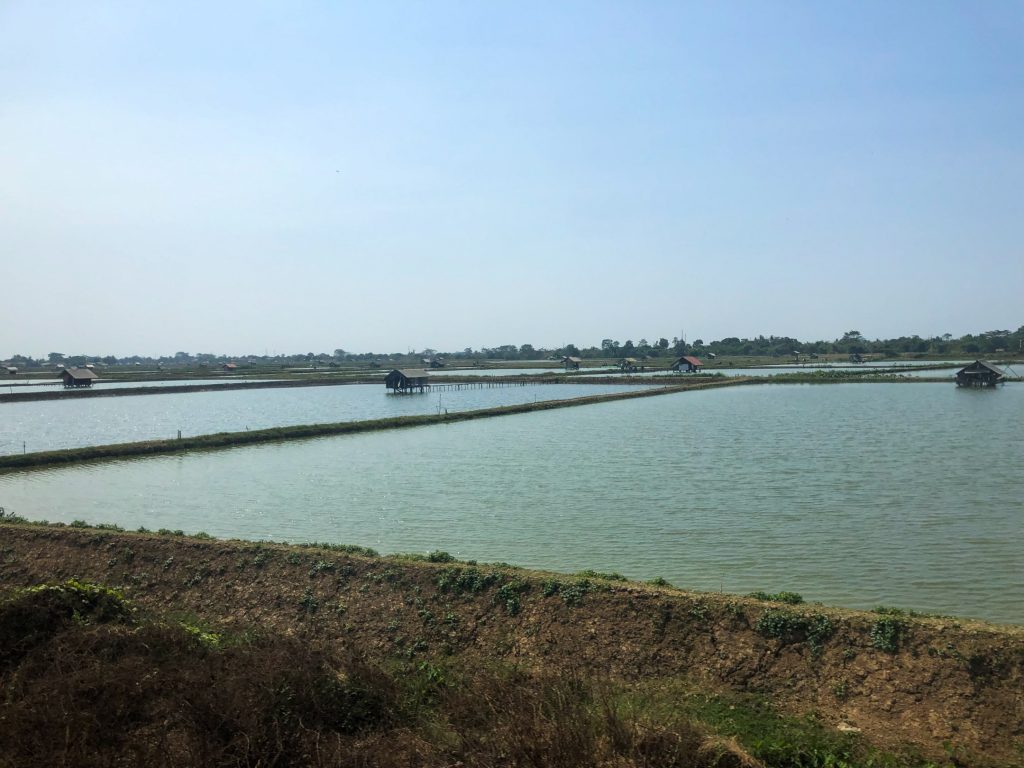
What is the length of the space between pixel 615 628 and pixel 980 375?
1965 inches

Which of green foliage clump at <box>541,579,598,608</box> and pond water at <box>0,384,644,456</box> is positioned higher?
pond water at <box>0,384,644,456</box>

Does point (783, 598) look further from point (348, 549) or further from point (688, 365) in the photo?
point (688, 365)

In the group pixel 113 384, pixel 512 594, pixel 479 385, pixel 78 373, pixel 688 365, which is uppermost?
pixel 78 373

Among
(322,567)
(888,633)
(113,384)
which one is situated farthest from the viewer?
(113,384)

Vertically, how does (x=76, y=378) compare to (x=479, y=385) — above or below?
above

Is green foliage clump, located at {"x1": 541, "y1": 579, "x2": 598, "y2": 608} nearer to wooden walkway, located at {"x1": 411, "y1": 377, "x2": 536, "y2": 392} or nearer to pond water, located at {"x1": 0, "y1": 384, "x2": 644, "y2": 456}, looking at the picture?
pond water, located at {"x1": 0, "y1": 384, "x2": 644, "y2": 456}

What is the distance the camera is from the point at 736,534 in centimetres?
1295

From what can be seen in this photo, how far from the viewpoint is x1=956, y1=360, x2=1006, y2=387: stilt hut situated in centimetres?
4831

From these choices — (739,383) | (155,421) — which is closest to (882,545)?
(155,421)

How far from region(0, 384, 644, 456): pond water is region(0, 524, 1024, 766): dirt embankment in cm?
1827

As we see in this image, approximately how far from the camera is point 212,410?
4188 cm

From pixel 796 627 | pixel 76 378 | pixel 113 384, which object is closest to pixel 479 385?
pixel 76 378

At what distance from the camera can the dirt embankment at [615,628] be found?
6809 millimetres

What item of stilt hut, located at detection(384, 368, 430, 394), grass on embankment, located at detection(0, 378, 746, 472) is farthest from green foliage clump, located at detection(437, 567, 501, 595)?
stilt hut, located at detection(384, 368, 430, 394)
